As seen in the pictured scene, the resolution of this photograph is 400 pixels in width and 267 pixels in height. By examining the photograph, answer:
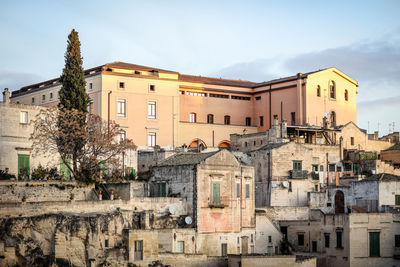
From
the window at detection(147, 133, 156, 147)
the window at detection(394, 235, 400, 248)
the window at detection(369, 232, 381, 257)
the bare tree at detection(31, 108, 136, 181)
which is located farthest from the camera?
the window at detection(147, 133, 156, 147)

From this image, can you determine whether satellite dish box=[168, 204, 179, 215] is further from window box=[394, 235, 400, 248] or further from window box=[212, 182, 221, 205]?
window box=[394, 235, 400, 248]

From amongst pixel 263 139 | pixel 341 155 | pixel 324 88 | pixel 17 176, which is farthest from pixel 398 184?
pixel 17 176

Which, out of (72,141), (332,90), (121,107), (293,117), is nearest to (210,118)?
(293,117)

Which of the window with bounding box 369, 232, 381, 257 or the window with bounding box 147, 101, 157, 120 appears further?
the window with bounding box 147, 101, 157, 120

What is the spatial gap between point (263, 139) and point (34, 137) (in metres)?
24.0

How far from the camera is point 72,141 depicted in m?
48.4

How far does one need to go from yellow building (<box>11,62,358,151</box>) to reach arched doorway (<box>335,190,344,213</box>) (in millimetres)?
14447

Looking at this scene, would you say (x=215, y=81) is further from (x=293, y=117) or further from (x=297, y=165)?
(x=297, y=165)

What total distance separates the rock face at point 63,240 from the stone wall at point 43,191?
380cm

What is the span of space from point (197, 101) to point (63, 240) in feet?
118

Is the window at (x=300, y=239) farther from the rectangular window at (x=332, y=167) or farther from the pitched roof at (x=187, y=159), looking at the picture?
the rectangular window at (x=332, y=167)

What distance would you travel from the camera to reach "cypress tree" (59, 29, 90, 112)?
5222 centimetres

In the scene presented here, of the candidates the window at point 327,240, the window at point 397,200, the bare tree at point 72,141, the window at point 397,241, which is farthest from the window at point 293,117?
the bare tree at point 72,141

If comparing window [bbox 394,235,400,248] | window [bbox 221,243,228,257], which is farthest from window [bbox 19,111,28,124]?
window [bbox 394,235,400,248]
